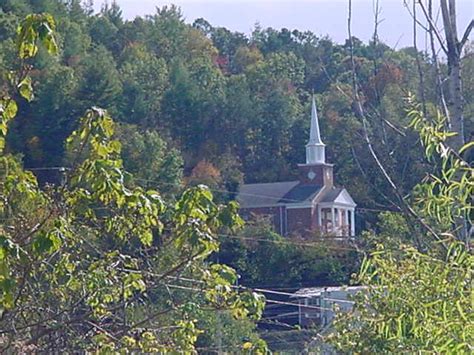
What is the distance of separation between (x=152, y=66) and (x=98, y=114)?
55.4 m

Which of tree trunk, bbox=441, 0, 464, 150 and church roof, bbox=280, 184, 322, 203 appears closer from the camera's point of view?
tree trunk, bbox=441, 0, 464, 150

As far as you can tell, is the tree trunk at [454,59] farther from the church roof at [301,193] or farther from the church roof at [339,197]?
the church roof at [301,193]

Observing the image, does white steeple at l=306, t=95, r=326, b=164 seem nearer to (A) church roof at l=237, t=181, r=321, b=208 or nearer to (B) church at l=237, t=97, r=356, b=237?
(B) church at l=237, t=97, r=356, b=237

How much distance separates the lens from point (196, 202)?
5.83 metres

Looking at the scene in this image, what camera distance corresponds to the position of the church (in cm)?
5341

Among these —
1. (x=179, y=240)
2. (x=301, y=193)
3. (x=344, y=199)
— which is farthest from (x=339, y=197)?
(x=179, y=240)

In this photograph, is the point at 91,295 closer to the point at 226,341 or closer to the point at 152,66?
the point at 226,341

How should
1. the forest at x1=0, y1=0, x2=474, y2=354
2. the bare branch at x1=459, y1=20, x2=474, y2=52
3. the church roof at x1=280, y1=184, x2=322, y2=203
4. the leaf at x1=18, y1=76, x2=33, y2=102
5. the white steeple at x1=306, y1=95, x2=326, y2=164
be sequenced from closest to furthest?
the forest at x1=0, y1=0, x2=474, y2=354
the leaf at x1=18, y1=76, x2=33, y2=102
the bare branch at x1=459, y1=20, x2=474, y2=52
the white steeple at x1=306, y1=95, x2=326, y2=164
the church roof at x1=280, y1=184, x2=322, y2=203

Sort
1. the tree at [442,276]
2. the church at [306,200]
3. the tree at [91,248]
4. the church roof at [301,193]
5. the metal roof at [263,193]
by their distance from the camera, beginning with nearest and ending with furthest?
the tree at [442,276] < the tree at [91,248] < the church at [306,200] < the metal roof at [263,193] < the church roof at [301,193]

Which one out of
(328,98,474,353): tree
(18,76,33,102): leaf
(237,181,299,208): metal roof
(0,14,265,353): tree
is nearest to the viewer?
(328,98,474,353): tree

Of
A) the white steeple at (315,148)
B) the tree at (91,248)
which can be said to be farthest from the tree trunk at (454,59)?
the white steeple at (315,148)

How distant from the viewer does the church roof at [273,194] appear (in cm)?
5550

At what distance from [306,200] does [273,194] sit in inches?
67.5

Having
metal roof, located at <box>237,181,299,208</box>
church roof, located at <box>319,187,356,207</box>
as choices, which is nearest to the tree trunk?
church roof, located at <box>319,187,356,207</box>
